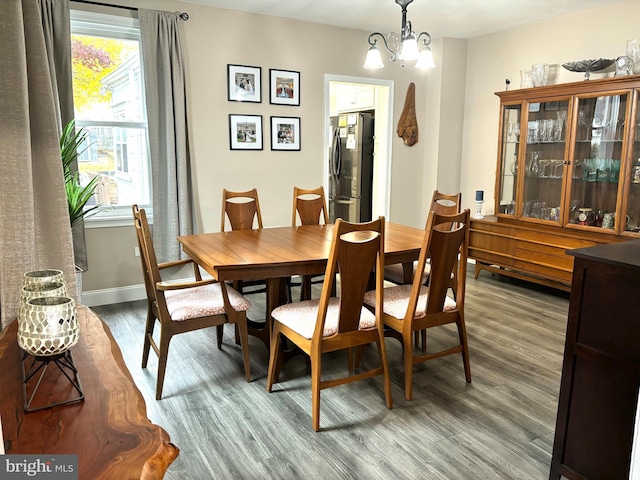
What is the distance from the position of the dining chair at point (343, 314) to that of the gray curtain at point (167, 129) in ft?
6.77

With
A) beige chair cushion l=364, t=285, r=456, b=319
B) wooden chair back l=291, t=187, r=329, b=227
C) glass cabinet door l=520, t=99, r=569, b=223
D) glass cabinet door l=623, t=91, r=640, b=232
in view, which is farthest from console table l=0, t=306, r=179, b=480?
glass cabinet door l=520, t=99, r=569, b=223

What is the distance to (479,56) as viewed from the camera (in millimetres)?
5383

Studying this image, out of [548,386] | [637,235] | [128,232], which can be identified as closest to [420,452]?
[548,386]

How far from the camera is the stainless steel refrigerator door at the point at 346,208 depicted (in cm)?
621

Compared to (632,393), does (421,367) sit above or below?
below

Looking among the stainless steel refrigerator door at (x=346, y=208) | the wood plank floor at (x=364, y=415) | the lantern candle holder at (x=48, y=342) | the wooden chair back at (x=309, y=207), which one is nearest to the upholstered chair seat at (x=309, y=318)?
the wood plank floor at (x=364, y=415)

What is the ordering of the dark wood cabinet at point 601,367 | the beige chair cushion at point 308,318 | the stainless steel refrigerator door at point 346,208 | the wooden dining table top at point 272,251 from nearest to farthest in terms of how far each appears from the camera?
the dark wood cabinet at point 601,367, the beige chair cushion at point 308,318, the wooden dining table top at point 272,251, the stainless steel refrigerator door at point 346,208

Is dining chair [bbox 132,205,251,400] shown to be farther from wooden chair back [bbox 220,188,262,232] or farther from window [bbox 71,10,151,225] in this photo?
window [bbox 71,10,151,225]

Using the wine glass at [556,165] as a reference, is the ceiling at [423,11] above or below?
above

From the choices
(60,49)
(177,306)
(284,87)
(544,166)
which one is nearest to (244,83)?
(284,87)

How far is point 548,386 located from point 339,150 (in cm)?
432

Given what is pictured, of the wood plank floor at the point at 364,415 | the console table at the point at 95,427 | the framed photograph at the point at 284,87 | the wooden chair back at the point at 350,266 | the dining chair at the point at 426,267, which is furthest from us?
the framed photograph at the point at 284,87

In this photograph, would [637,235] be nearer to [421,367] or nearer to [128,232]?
[421,367]

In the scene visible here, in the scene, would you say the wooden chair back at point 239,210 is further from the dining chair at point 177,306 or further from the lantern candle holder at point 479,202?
the lantern candle holder at point 479,202
